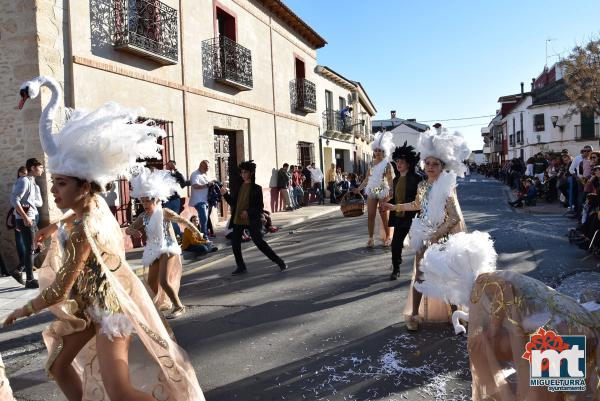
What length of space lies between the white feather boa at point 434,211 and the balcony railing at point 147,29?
7801mm

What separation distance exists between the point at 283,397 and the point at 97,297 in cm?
145

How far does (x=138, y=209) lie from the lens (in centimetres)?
1073

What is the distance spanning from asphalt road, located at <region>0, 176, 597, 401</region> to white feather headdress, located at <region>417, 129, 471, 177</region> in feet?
5.02

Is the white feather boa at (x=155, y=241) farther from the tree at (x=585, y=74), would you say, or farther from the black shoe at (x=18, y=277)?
the tree at (x=585, y=74)

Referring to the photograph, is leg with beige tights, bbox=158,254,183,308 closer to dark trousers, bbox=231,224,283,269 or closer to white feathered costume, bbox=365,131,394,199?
dark trousers, bbox=231,224,283,269

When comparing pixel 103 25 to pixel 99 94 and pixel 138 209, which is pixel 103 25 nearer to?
pixel 99 94

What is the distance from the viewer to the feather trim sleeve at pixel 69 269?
259cm

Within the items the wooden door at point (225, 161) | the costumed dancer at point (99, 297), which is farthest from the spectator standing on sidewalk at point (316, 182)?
the costumed dancer at point (99, 297)

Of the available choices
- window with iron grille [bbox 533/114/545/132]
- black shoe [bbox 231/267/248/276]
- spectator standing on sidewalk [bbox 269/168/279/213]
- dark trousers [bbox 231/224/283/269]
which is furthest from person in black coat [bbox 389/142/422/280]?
window with iron grille [bbox 533/114/545/132]

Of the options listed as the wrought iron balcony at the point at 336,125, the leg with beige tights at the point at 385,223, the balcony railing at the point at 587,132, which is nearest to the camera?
the leg with beige tights at the point at 385,223

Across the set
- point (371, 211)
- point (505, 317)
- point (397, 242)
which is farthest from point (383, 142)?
point (505, 317)

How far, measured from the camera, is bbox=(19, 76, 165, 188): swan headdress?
272 cm

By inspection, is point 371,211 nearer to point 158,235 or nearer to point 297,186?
point 158,235

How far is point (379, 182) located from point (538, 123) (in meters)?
44.1
